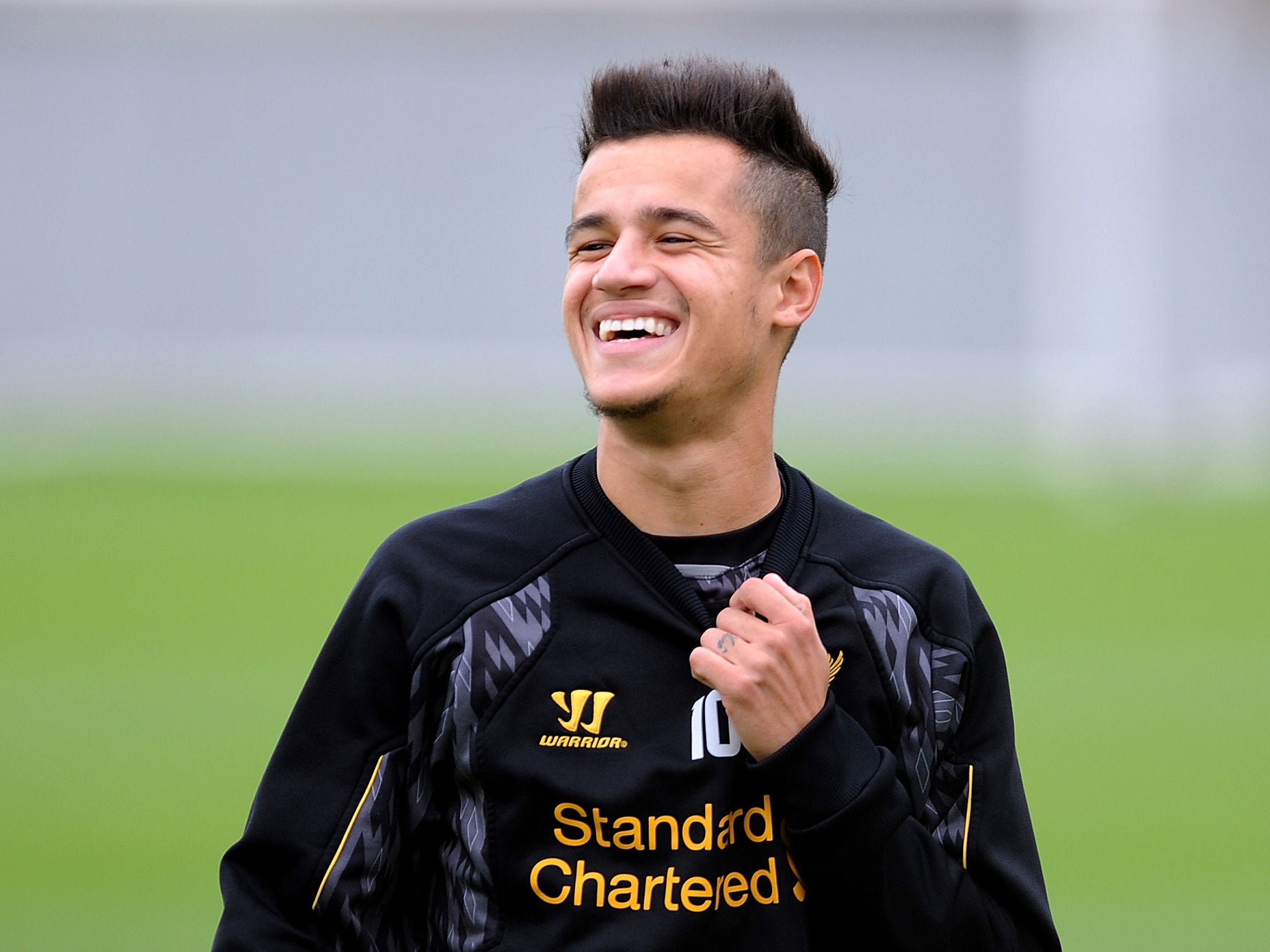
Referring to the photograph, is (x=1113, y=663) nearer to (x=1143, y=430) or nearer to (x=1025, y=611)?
(x=1025, y=611)

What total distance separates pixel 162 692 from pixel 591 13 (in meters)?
11.4

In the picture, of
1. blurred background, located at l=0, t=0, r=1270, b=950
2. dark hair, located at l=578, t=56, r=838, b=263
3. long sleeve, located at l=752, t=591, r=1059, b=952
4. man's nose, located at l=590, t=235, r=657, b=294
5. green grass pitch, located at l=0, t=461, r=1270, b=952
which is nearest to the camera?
long sleeve, located at l=752, t=591, r=1059, b=952

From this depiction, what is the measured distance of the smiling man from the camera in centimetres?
201

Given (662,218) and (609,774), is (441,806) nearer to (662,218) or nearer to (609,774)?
(609,774)

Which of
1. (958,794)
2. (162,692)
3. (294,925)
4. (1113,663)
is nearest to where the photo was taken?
(294,925)

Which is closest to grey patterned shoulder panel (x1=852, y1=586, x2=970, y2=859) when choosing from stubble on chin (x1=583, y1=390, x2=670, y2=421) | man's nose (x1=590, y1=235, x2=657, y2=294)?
stubble on chin (x1=583, y1=390, x2=670, y2=421)

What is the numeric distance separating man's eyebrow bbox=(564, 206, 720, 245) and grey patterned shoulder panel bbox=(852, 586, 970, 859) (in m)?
0.53

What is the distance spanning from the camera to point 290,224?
17500mm

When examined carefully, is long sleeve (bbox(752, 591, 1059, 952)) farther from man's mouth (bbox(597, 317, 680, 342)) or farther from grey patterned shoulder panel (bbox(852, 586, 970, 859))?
man's mouth (bbox(597, 317, 680, 342))

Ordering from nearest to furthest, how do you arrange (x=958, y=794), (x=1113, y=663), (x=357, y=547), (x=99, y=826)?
(x=958, y=794)
(x=99, y=826)
(x=1113, y=663)
(x=357, y=547)

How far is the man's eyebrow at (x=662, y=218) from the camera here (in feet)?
7.13

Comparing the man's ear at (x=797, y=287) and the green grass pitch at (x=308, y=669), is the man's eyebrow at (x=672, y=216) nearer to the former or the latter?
the man's ear at (x=797, y=287)

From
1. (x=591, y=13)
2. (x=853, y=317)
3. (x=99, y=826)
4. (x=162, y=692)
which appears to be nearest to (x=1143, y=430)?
(x=853, y=317)

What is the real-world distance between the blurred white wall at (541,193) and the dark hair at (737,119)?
14.4 meters
